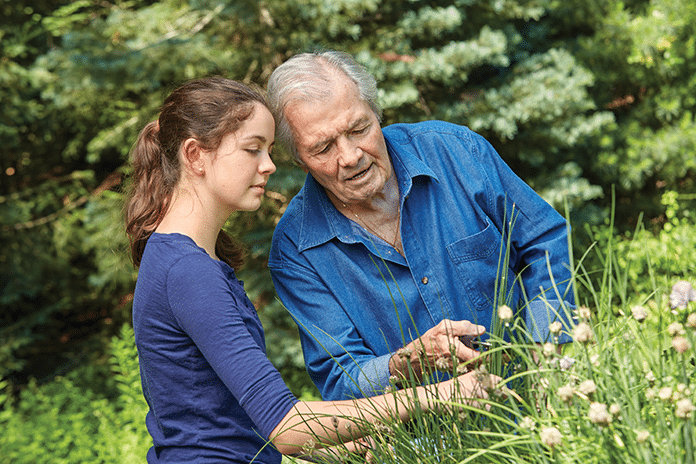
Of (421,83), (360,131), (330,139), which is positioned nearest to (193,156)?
(330,139)

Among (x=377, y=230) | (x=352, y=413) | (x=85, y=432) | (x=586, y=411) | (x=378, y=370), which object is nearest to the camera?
(x=586, y=411)

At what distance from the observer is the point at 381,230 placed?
2.10 m

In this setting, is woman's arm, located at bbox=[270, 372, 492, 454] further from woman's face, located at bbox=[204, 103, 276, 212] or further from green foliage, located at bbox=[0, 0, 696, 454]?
green foliage, located at bbox=[0, 0, 696, 454]

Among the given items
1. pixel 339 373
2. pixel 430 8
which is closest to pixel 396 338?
pixel 339 373

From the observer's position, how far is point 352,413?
127 cm

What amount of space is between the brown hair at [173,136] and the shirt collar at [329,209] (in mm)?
452

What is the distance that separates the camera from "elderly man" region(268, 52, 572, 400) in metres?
1.94

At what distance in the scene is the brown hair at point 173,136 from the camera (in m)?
1.67

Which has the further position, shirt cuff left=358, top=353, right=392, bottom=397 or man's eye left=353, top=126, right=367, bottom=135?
man's eye left=353, top=126, right=367, bottom=135

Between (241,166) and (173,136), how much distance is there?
255 mm

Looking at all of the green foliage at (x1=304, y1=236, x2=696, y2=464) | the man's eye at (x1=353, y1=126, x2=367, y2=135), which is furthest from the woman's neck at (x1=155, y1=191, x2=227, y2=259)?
the green foliage at (x1=304, y1=236, x2=696, y2=464)

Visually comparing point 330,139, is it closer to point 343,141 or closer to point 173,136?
point 343,141

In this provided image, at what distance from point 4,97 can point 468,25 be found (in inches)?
160

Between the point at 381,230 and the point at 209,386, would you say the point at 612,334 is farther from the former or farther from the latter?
the point at 381,230
